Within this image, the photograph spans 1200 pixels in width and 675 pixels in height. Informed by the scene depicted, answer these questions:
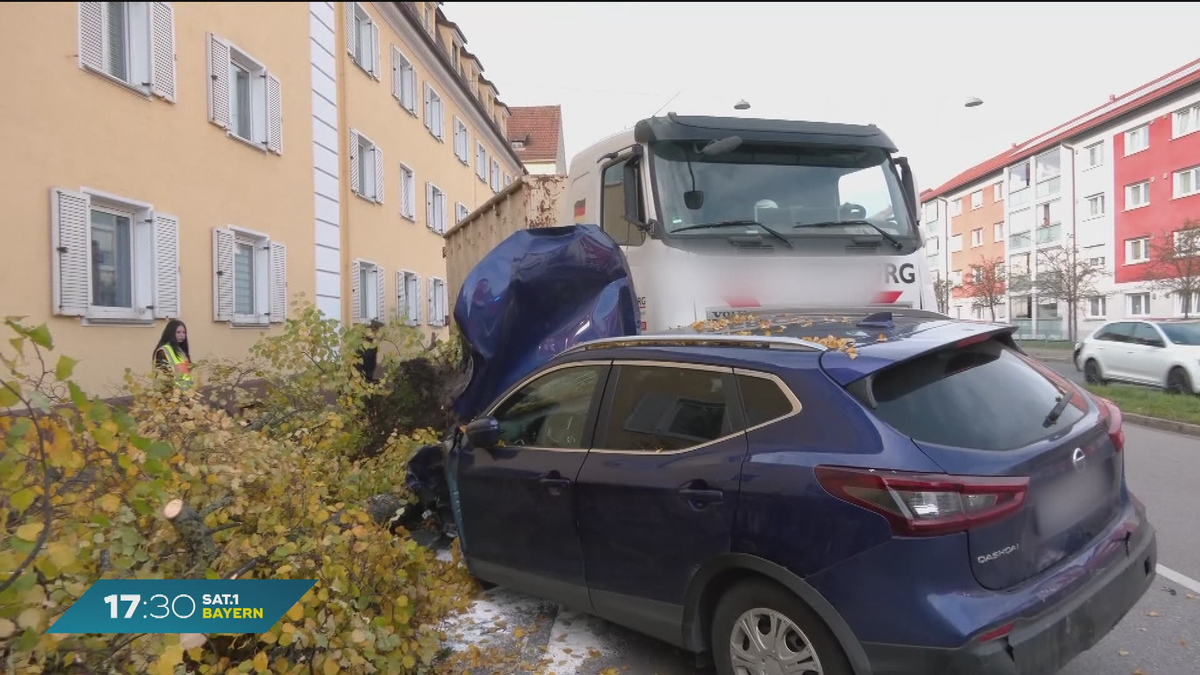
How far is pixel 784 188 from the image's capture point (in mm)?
6078

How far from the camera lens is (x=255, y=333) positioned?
11.4 metres

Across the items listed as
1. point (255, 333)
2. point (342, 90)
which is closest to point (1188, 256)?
point (342, 90)

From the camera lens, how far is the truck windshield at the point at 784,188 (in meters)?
5.85

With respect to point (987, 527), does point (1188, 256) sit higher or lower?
higher

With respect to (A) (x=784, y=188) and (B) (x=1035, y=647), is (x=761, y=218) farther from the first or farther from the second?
(B) (x=1035, y=647)

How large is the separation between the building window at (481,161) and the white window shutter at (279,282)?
1666 cm

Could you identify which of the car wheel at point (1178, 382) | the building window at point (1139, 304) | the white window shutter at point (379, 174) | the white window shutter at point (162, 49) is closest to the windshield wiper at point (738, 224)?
the white window shutter at point (162, 49)

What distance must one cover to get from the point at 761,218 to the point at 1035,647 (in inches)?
151

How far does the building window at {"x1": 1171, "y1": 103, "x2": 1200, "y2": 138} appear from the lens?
31812mm

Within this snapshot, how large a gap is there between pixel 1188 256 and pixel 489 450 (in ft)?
97.2

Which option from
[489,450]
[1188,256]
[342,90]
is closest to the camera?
[489,450]

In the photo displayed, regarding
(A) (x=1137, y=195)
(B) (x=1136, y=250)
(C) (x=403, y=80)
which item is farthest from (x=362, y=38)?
(B) (x=1136, y=250)

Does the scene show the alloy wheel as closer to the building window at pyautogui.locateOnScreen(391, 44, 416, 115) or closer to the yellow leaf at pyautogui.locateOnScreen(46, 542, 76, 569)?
the yellow leaf at pyautogui.locateOnScreen(46, 542, 76, 569)

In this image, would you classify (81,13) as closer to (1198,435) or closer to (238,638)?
(238,638)
